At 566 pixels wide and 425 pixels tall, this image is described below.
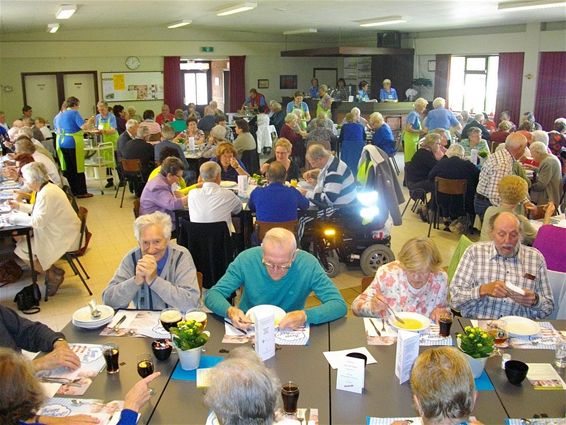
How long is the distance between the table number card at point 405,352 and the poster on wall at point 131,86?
13425 mm

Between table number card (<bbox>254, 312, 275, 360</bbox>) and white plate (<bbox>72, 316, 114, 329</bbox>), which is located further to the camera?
white plate (<bbox>72, 316, 114, 329</bbox>)

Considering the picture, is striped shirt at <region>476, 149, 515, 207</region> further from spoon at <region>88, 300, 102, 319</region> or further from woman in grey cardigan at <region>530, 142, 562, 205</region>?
spoon at <region>88, 300, 102, 319</region>

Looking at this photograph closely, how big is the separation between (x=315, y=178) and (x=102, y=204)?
3.98m

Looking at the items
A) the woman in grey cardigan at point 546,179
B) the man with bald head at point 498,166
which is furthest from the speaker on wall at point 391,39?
the man with bald head at point 498,166

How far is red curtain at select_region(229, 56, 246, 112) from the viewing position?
16.1 meters

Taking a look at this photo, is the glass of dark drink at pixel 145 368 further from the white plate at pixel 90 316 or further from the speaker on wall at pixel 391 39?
the speaker on wall at pixel 391 39

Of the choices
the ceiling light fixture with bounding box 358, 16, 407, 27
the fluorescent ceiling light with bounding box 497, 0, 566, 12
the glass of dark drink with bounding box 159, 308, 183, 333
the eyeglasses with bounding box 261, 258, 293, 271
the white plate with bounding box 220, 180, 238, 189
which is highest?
the ceiling light fixture with bounding box 358, 16, 407, 27

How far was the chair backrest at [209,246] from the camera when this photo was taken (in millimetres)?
4453

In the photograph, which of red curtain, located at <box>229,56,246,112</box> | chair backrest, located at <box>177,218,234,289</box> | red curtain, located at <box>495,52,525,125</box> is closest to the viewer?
chair backrest, located at <box>177,218,234,289</box>

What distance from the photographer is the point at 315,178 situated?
20.2 ft

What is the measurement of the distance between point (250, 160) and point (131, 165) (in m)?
1.70

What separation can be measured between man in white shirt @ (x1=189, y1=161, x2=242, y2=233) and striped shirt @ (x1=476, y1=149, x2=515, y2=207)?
2.80 m

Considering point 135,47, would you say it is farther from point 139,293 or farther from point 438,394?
point 438,394

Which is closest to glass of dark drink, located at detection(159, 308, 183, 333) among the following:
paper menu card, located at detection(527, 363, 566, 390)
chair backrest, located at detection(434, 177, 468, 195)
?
paper menu card, located at detection(527, 363, 566, 390)
